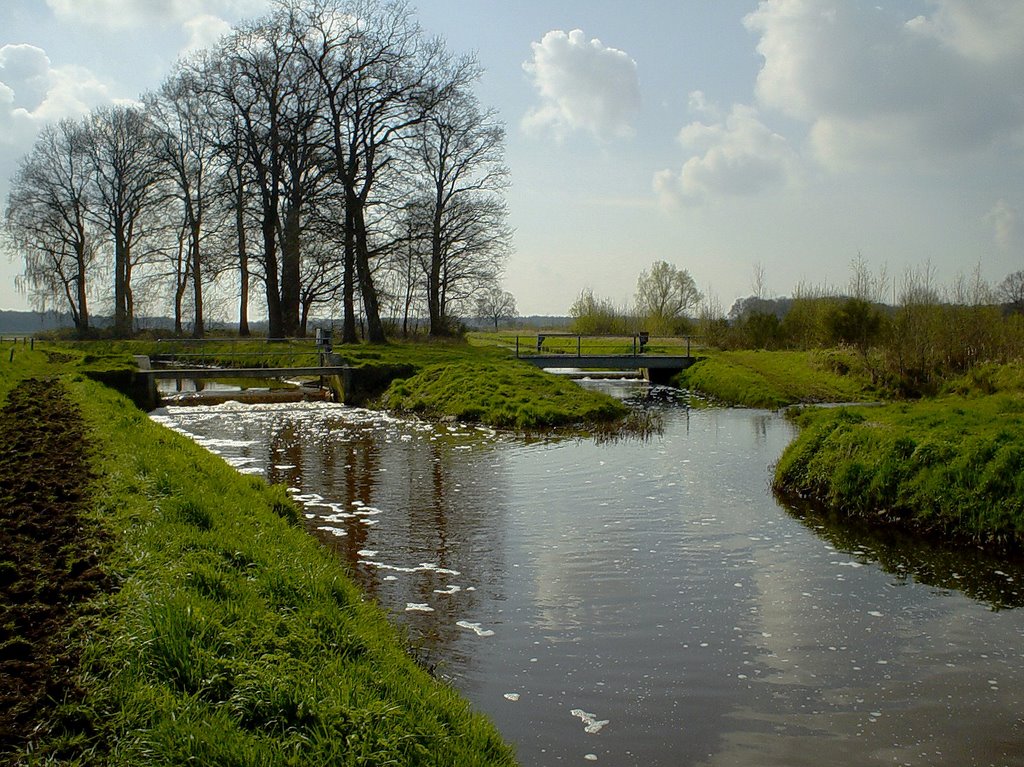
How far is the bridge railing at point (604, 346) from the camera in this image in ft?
114

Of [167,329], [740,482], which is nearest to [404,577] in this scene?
[740,482]

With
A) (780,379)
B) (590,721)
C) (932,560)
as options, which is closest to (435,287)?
(780,379)

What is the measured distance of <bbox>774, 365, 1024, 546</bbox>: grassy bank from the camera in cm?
953

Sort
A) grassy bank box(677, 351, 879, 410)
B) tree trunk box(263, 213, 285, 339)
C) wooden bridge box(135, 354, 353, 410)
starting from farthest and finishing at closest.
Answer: tree trunk box(263, 213, 285, 339), grassy bank box(677, 351, 879, 410), wooden bridge box(135, 354, 353, 410)

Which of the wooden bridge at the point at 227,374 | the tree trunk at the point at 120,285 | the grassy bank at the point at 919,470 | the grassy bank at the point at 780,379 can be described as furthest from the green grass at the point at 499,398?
the tree trunk at the point at 120,285

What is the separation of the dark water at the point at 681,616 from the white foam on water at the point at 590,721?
0.01 metres

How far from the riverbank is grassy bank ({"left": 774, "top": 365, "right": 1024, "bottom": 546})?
695cm

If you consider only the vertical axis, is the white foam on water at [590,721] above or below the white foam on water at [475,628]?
below

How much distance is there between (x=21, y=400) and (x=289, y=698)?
47.6 ft

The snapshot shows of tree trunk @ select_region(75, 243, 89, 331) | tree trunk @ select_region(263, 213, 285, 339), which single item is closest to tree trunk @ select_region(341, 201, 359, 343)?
tree trunk @ select_region(263, 213, 285, 339)

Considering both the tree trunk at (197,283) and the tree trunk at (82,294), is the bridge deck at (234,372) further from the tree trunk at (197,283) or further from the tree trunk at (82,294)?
the tree trunk at (82,294)

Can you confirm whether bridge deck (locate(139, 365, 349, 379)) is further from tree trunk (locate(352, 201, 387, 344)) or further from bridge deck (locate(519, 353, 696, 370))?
tree trunk (locate(352, 201, 387, 344))

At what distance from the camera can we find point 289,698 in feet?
13.6

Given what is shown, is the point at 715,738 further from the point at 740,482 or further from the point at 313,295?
the point at 313,295
